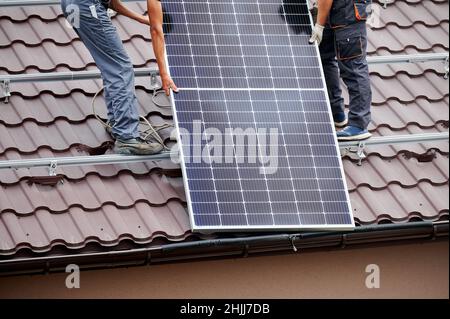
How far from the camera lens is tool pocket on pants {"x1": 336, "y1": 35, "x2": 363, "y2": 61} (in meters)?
10.5

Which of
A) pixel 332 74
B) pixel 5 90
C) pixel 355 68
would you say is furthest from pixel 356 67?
pixel 5 90

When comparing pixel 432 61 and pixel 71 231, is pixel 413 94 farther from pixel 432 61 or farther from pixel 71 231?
pixel 71 231

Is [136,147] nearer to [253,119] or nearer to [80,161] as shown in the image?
[80,161]

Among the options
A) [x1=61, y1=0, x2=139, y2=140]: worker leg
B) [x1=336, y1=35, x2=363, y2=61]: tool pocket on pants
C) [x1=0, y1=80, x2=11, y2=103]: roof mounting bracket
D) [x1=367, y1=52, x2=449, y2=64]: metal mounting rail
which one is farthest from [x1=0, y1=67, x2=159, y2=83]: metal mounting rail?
[x1=367, y1=52, x2=449, y2=64]: metal mounting rail

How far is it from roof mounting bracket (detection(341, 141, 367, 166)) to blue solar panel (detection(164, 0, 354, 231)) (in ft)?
1.20

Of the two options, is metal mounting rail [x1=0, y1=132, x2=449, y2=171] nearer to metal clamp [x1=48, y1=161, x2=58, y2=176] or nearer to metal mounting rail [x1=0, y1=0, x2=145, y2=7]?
metal clamp [x1=48, y1=161, x2=58, y2=176]

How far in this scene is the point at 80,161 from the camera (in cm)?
1018

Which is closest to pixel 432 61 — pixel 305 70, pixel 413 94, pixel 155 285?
pixel 413 94

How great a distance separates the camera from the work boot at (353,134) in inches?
418

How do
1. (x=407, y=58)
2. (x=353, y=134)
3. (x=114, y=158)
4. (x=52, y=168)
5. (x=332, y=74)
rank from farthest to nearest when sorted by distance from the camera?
(x=407, y=58)
(x=332, y=74)
(x=353, y=134)
(x=114, y=158)
(x=52, y=168)

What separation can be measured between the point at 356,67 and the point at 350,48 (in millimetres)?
156

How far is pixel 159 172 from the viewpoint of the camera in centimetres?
1034
